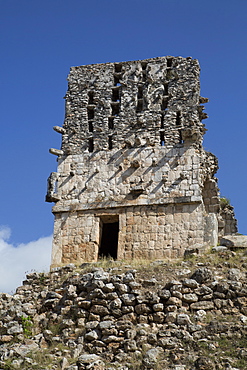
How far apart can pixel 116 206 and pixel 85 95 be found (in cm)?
460

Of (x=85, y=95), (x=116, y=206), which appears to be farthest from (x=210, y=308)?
(x=85, y=95)

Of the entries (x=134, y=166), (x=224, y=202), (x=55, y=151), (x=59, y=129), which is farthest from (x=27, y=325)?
(x=224, y=202)

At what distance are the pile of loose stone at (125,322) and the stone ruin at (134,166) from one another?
11.9 ft

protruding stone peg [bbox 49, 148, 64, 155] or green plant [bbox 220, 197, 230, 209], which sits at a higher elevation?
protruding stone peg [bbox 49, 148, 64, 155]

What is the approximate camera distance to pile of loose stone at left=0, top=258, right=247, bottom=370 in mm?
13883

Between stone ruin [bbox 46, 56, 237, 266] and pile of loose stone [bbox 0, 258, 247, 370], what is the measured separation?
3621 mm

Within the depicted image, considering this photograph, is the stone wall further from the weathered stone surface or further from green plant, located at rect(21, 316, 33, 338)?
the weathered stone surface

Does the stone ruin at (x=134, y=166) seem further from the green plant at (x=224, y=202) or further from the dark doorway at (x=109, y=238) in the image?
the green plant at (x=224, y=202)

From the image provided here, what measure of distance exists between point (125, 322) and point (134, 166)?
7.68 meters

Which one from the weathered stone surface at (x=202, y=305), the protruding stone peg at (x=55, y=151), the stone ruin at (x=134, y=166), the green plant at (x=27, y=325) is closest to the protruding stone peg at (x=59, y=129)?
the stone ruin at (x=134, y=166)

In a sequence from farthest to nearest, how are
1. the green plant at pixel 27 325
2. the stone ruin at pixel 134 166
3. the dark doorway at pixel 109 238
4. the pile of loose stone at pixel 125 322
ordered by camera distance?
the dark doorway at pixel 109 238, the stone ruin at pixel 134 166, the green plant at pixel 27 325, the pile of loose stone at pixel 125 322

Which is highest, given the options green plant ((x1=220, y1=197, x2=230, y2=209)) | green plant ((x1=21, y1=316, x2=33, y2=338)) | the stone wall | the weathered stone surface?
green plant ((x1=220, y1=197, x2=230, y2=209))

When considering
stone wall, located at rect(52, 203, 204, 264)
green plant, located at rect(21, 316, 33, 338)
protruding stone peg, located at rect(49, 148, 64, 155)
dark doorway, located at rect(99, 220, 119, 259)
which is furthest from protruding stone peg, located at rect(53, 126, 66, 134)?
green plant, located at rect(21, 316, 33, 338)

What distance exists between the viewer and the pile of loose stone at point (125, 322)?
13.9m
